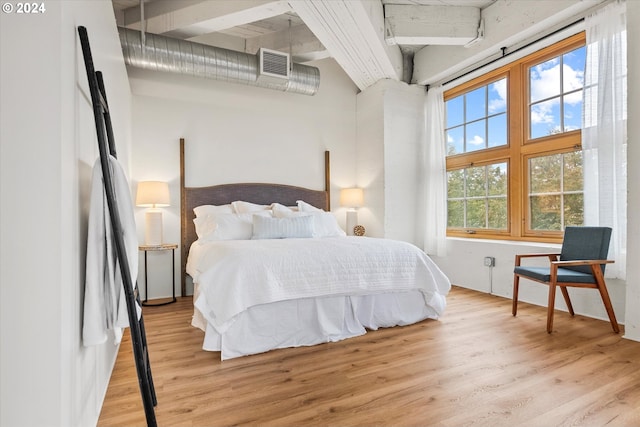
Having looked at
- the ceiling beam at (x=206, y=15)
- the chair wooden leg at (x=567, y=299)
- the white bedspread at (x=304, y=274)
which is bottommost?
the chair wooden leg at (x=567, y=299)

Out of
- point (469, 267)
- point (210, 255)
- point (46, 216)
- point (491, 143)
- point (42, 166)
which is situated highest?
point (491, 143)

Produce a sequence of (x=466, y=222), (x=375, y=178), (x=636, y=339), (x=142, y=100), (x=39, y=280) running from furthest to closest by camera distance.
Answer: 1. (x=375, y=178)
2. (x=466, y=222)
3. (x=142, y=100)
4. (x=636, y=339)
5. (x=39, y=280)

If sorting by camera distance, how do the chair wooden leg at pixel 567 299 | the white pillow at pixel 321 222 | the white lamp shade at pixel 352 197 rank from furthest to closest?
1. the white lamp shade at pixel 352 197
2. the white pillow at pixel 321 222
3. the chair wooden leg at pixel 567 299

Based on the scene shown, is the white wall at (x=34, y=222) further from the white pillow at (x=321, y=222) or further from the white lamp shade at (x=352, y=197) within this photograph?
the white lamp shade at (x=352, y=197)

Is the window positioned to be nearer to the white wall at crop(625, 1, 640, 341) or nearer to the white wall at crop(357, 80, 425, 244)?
the white wall at crop(357, 80, 425, 244)

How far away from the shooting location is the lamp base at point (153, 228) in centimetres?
372

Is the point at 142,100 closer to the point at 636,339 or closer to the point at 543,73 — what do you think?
the point at 543,73

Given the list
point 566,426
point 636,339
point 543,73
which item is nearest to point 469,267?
point 636,339

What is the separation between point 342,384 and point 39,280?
1501 millimetres

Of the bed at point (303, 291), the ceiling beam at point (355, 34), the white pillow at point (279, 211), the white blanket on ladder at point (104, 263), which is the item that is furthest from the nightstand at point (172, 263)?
the ceiling beam at point (355, 34)

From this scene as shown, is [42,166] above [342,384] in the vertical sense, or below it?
above

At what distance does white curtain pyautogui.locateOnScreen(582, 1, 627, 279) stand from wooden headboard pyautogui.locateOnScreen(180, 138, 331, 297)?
300cm

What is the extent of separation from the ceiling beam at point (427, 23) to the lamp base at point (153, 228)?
3.20 m

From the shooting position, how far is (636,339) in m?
2.52
